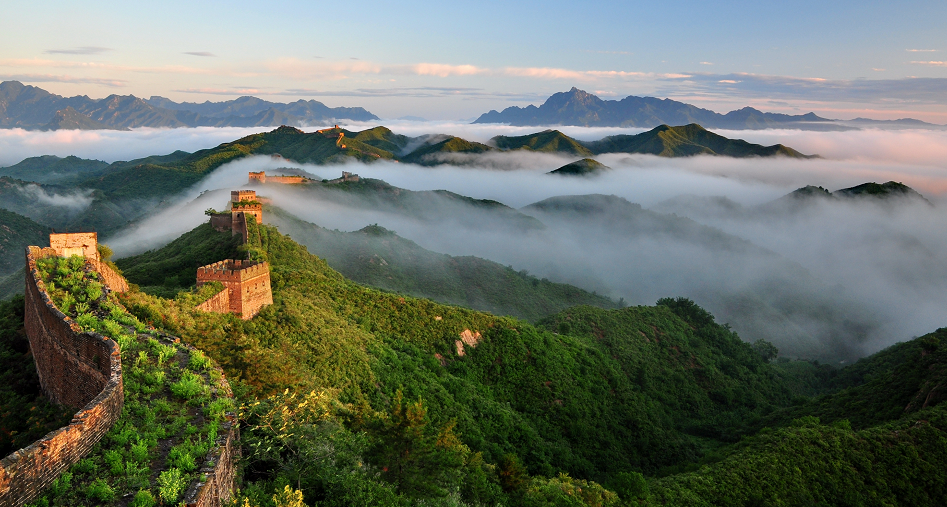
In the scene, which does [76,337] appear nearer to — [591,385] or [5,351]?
[5,351]

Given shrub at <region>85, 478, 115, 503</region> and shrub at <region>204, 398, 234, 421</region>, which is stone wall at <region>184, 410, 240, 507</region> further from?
shrub at <region>85, 478, 115, 503</region>

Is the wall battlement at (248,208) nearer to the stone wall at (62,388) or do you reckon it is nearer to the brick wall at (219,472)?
the stone wall at (62,388)

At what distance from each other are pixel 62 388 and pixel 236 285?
45.1ft

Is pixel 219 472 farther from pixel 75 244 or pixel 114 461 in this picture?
pixel 75 244

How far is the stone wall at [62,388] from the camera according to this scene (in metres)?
9.03

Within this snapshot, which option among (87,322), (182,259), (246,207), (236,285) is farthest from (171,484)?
(246,207)

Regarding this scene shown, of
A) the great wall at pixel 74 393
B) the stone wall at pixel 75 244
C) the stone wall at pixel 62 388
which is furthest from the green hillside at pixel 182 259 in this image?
the stone wall at pixel 62 388

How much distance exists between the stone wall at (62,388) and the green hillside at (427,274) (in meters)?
62.5

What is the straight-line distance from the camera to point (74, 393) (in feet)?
49.4

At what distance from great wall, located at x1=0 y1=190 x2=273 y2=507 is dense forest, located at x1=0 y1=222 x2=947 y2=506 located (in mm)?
577

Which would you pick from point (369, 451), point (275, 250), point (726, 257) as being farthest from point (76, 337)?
point (726, 257)

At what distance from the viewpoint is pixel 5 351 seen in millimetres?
21188

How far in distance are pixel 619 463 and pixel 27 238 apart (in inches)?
5900

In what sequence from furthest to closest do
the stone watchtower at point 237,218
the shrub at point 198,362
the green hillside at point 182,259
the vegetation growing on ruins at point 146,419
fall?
the stone watchtower at point 237,218, the green hillside at point 182,259, the shrub at point 198,362, the vegetation growing on ruins at point 146,419
